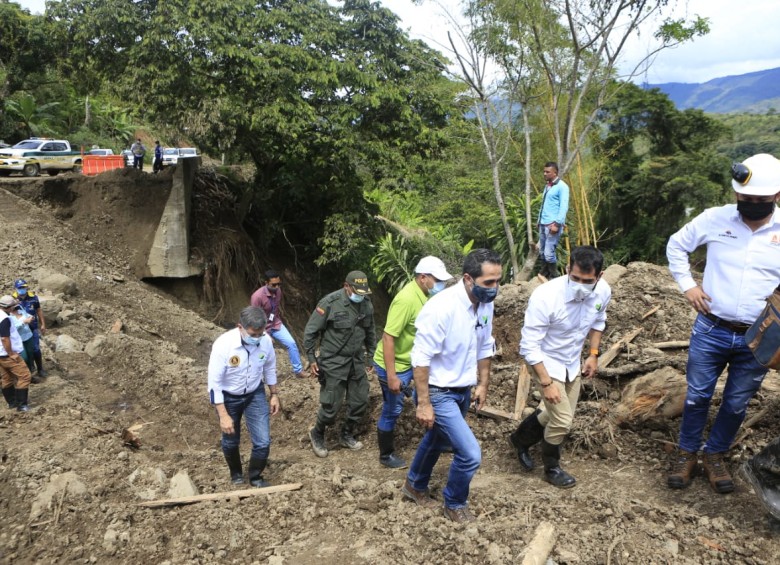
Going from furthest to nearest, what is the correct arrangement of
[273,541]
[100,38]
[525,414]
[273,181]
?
[273,181]
[100,38]
[525,414]
[273,541]

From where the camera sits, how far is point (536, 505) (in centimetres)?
406

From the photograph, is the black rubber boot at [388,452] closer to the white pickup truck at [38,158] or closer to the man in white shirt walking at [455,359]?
the man in white shirt walking at [455,359]

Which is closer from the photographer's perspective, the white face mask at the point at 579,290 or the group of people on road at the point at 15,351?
the white face mask at the point at 579,290

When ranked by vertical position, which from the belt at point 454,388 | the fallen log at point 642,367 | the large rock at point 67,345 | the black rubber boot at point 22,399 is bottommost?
the large rock at point 67,345

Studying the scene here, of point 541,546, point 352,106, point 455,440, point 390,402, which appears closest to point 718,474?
point 541,546

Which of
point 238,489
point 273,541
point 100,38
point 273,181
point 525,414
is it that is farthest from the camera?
point 273,181

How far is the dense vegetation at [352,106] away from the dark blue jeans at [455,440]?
797 centimetres

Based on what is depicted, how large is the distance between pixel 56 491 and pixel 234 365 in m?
1.62

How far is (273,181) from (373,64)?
460 centimetres

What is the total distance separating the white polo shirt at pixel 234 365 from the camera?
4.65 m

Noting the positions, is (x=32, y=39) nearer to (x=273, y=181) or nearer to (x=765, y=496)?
(x=273, y=181)

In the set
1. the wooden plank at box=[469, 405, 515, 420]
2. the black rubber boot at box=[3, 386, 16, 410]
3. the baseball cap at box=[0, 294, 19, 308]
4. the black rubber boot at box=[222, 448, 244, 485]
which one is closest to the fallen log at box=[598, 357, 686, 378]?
the wooden plank at box=[469, 405, 515, 420]

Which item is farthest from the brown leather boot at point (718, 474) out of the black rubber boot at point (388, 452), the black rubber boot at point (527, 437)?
the black rubber boot at point (388, 452)

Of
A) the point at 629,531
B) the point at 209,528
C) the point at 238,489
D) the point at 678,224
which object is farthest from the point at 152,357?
the point at 678,224
